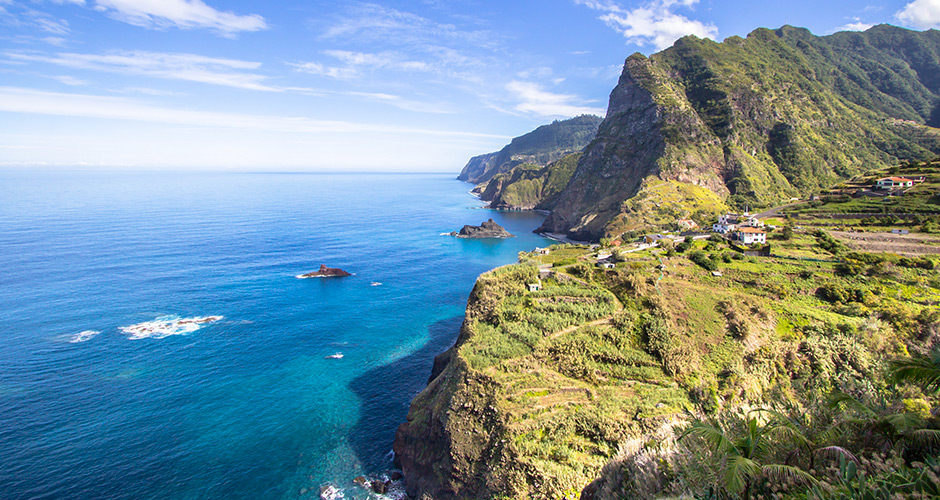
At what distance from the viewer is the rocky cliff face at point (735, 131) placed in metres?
110

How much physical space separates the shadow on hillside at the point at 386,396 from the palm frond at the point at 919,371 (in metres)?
29.0

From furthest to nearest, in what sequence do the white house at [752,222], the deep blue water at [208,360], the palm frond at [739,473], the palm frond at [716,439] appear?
the white house at [752,222], the deep blue water at [208,360], the palm frond at [716,439], the palm frond at [739,473]

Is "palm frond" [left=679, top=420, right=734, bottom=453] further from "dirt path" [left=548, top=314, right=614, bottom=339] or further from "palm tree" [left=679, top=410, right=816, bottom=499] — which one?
"dirt path" [left=548, top=314, right=614, bottom=339]

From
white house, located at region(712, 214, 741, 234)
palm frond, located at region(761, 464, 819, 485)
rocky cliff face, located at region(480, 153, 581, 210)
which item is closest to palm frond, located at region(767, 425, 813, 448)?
palm frond, located at region(761, 464, 819, 485)

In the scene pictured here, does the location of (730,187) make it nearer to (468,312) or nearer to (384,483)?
(468,312)

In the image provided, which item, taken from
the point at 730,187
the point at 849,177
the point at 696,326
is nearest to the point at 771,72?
Answer: the point at 849,177

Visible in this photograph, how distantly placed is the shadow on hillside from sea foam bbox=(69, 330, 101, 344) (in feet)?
103

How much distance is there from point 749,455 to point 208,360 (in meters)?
47.8

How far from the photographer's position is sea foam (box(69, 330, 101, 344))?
44.7m

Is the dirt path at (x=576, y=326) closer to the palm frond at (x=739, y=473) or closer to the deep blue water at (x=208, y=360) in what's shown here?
the deep blue water at (x=208, y=360)

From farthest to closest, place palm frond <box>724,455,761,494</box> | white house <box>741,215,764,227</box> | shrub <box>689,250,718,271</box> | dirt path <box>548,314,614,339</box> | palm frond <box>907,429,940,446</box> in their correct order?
white house <box>741,215,764,227</box>, shrub <box>689,250,718,271</box>, dirt path <box>548,314,614,339</box>, palm frond <box>724,455,761,494</box>, palm frond <box>907,429,940,446</box>

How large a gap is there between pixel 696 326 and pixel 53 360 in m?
60.4

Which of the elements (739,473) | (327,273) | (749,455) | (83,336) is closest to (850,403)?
(749,455)

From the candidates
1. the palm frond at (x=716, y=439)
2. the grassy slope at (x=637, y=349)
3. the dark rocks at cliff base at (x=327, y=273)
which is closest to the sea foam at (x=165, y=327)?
the dark rocks at cliff base at (x=327, y=273)
